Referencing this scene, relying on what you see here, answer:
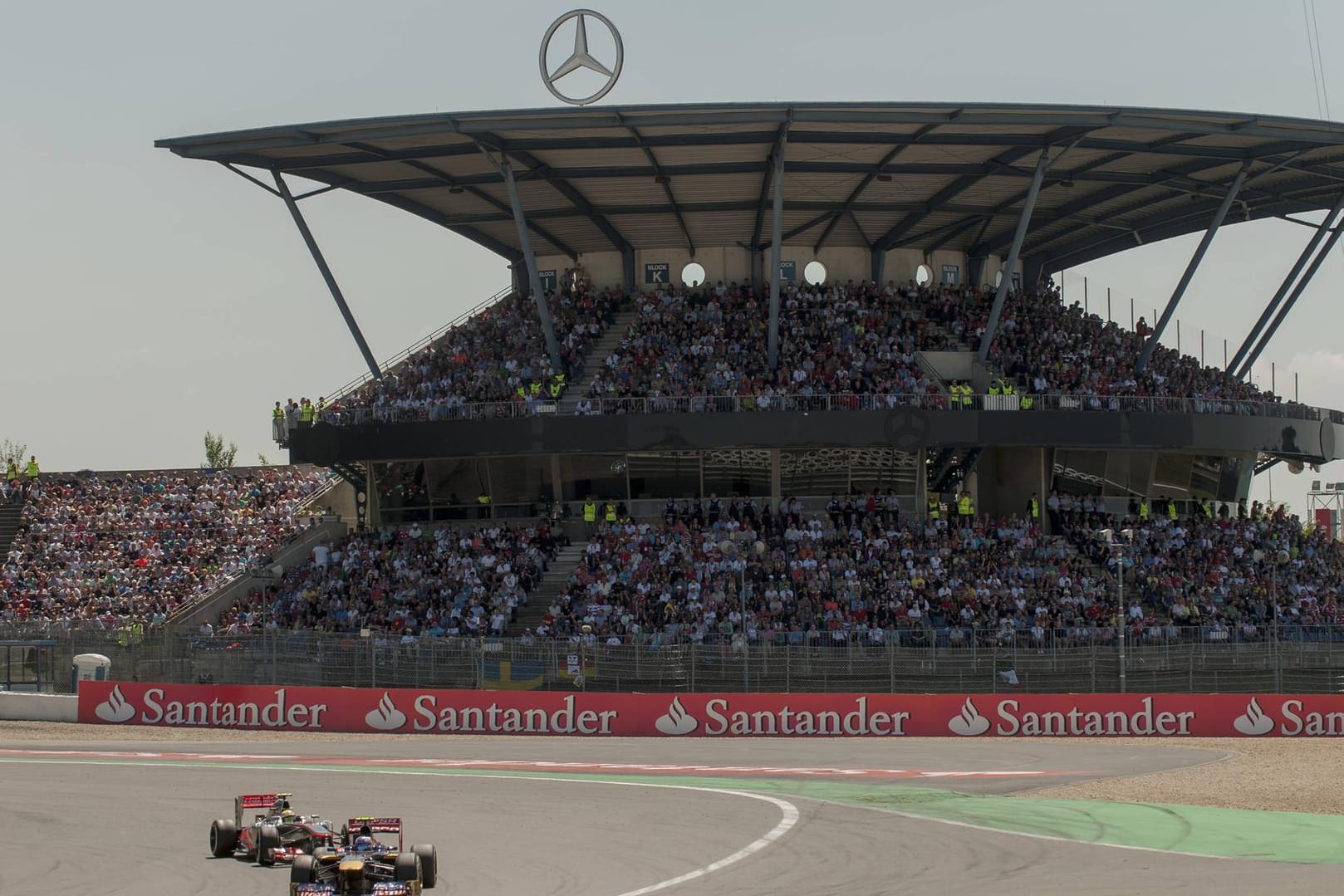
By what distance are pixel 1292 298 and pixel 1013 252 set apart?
11.4m

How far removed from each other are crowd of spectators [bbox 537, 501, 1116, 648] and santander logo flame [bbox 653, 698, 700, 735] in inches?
153

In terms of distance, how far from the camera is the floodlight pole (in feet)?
153

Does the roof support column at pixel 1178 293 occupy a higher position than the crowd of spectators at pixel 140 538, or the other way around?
the roof support column at pixel 1178 293

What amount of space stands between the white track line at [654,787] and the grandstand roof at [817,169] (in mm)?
21509

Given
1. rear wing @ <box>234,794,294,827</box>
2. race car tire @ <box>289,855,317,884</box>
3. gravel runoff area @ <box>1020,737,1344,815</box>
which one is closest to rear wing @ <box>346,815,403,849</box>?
race car tire @ <box>289,855,317,884</box>

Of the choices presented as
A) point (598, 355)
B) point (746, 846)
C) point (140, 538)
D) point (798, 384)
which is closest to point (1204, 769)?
point (746, 846)

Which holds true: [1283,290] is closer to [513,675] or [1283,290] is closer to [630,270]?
[630,270]

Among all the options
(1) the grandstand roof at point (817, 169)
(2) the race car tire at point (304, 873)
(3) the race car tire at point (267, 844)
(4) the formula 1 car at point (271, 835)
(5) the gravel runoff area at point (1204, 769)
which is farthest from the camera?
(1) the grandstand roof at point (817, 169)

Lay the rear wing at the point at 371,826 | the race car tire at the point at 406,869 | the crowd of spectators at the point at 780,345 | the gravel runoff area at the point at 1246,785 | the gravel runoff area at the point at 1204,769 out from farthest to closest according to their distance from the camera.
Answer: the crowd of spectators at the point at 780,345 < the gravel runoff area at the point at 1204,769 < the gravel runoff area at the point at 1246,785 < the rear wing at the point at 371,826 < the race car tire at the point at 406,869

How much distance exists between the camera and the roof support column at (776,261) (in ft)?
153

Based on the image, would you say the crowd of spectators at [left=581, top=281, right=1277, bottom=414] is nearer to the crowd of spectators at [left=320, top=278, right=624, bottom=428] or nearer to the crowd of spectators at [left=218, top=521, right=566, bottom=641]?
the crowd of spectators at [left=320, top=278, right=624, bottom=428]

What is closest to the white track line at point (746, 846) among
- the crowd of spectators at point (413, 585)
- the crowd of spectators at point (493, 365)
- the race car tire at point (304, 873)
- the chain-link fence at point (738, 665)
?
the race car tire at point (304, 873)

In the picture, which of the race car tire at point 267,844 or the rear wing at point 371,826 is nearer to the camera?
the rear wing at point 371,826

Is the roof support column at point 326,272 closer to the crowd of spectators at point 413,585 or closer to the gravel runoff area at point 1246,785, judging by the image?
the crowd of spectators at point 413,585
